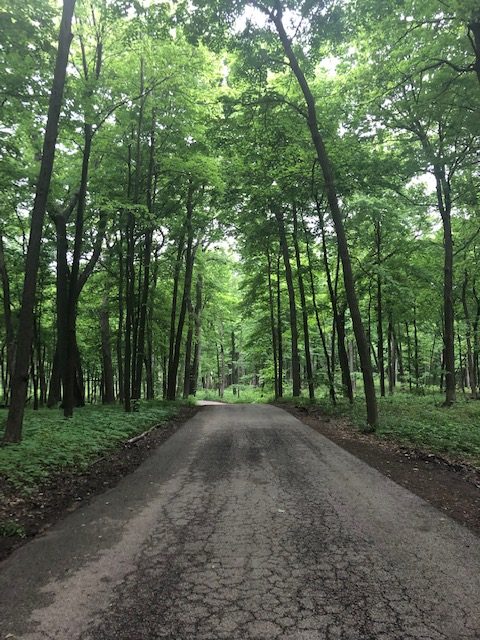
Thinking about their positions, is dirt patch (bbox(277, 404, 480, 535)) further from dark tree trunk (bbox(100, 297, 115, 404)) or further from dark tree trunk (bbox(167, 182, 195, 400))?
dark tree trunk (bbox(100, 297, 115, 404))

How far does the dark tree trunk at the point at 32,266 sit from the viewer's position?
8.12m

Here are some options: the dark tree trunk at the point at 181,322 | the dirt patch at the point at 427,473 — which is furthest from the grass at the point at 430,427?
the dark tree trunk at the point at 181,322

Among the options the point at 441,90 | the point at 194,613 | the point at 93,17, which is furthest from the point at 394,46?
the point at 194,613

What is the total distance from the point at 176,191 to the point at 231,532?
16.5 m

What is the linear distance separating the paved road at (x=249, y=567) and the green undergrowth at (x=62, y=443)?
53.8 inches

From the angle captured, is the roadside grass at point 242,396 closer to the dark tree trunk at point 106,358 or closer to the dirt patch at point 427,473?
the dark tree trunk at point 106,358

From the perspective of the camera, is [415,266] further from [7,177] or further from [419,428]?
[7,177]

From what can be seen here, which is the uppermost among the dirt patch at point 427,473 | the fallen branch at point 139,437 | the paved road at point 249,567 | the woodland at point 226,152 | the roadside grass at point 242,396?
the woodland at point 226,152

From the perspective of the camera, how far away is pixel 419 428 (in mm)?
10578

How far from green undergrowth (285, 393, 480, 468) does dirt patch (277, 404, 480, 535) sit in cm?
35

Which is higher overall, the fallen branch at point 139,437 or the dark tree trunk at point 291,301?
the dark tree trunk at point 291,301

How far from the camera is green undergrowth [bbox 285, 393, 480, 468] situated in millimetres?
8530

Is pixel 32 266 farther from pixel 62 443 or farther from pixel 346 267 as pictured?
pixel 346 267

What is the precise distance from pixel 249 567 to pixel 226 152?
13.6 meters
